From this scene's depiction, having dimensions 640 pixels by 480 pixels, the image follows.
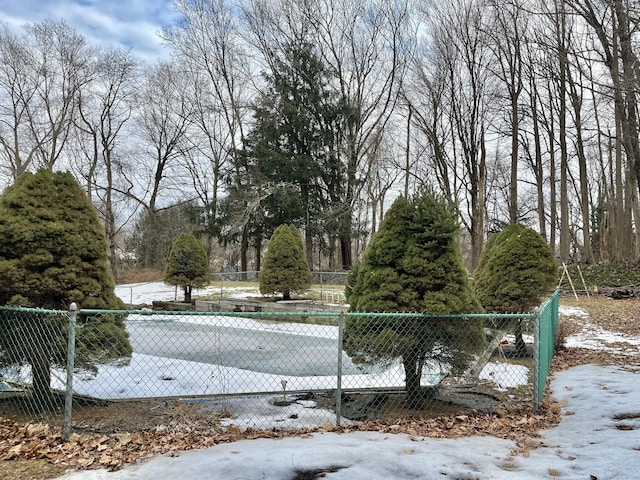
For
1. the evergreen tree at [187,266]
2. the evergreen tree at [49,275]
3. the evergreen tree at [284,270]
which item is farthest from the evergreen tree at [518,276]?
the evergreen tree at [187,266]

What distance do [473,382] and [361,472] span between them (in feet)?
9.89

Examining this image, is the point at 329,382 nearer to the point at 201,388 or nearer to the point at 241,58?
the point at 201,388

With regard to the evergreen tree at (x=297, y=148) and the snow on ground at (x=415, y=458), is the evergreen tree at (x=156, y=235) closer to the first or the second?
the evergreen tree at (x=297, y=148)

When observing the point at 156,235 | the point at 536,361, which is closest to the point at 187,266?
the point at 536,361

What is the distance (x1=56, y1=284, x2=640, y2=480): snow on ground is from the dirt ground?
0.19 meters

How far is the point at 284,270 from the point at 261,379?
30.5 ft

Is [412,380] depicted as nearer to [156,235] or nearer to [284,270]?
[284,270]

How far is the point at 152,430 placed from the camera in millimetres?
3850

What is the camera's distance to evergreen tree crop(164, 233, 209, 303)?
16.0 m

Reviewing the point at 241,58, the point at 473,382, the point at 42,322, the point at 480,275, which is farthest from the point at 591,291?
the point at 241,58

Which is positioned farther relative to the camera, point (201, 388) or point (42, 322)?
point (201, 388)

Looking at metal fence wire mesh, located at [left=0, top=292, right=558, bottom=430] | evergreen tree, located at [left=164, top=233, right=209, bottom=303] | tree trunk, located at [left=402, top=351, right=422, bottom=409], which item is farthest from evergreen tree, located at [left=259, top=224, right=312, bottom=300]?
tree trunk, located at [left=402, top=351, right=422, bottom=409]

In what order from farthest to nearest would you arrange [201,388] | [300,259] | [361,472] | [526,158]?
[526,158] → [300,259] → [201,388] → [361,472]

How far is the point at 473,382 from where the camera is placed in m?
5.46
